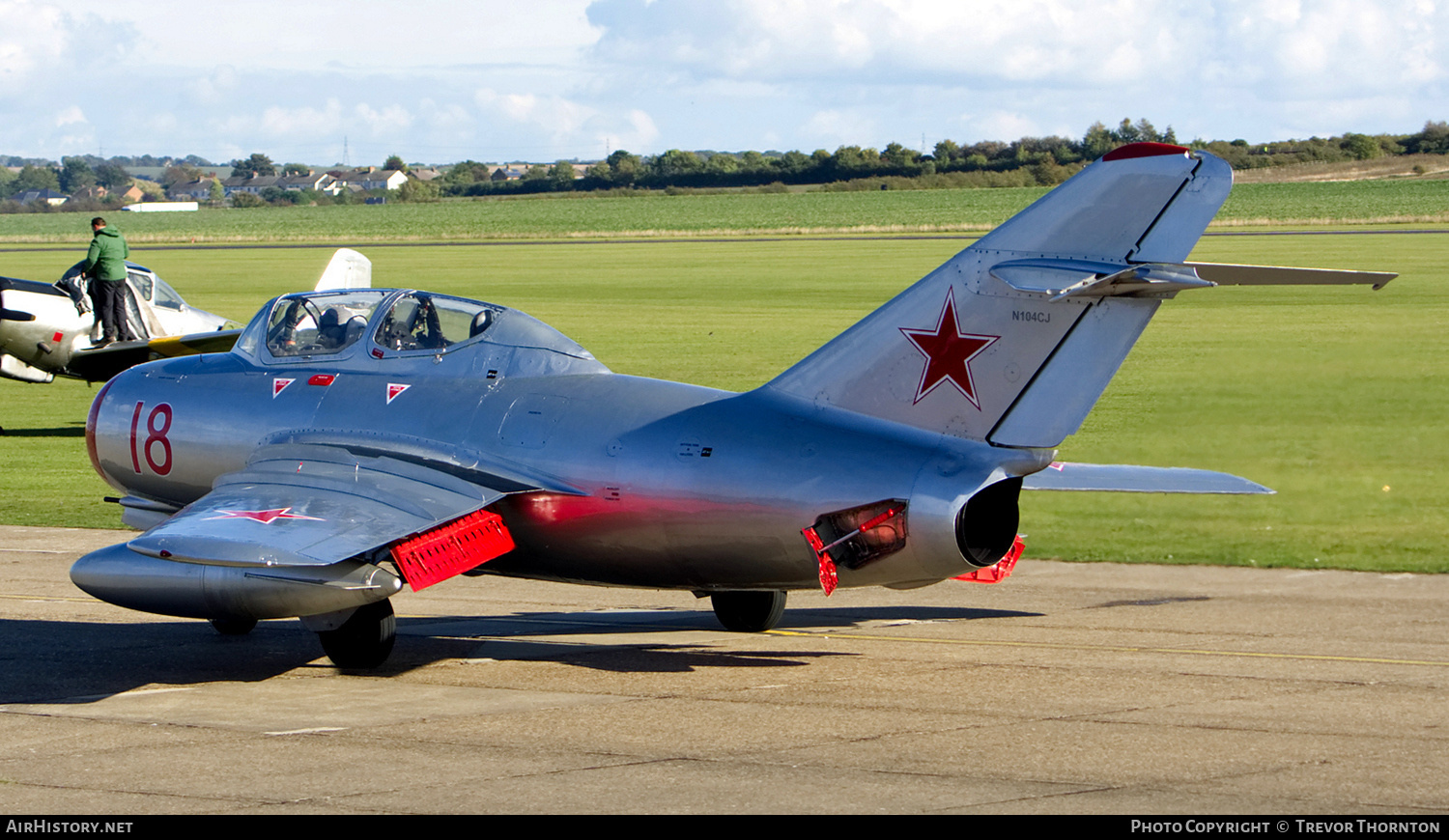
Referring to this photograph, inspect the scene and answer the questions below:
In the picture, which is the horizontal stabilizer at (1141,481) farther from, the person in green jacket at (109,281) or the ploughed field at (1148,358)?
the person in green jacket at (109,281)

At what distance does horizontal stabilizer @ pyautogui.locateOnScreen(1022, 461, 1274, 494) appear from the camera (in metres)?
13.2

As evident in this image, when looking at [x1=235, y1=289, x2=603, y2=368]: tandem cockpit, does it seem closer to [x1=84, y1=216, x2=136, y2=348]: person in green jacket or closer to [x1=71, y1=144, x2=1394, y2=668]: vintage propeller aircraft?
[x1=71, y1=144, x2=1394, y2=668]: vintage propeller aircraft

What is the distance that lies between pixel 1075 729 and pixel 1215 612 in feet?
15.4

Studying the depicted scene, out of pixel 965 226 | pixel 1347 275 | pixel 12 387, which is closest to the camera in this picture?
pixel 1347 275

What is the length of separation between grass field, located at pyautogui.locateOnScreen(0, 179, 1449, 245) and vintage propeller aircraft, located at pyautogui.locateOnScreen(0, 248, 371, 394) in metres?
68.5

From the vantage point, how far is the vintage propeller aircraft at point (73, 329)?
2636cm

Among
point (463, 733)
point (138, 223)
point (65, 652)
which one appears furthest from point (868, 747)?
point (138, 223)

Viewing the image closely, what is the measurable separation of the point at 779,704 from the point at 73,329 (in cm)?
2053

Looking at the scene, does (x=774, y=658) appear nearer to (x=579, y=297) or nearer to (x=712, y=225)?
(x=579, y=297)

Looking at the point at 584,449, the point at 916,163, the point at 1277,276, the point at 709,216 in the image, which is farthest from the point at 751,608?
the point at 916,163

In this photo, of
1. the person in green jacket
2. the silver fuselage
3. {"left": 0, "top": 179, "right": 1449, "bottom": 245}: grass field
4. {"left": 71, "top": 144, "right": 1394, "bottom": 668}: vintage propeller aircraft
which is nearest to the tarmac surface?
{"left": 71, "top": 144, "right": 1394, "bottom": 668}: vintage propeller aircraft

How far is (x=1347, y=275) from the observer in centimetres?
905

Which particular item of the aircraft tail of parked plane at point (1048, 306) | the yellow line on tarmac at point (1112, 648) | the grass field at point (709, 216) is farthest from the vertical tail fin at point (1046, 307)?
the grass field at point (709, 216)

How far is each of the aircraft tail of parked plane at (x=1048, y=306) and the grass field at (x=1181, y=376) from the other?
6.50 m
